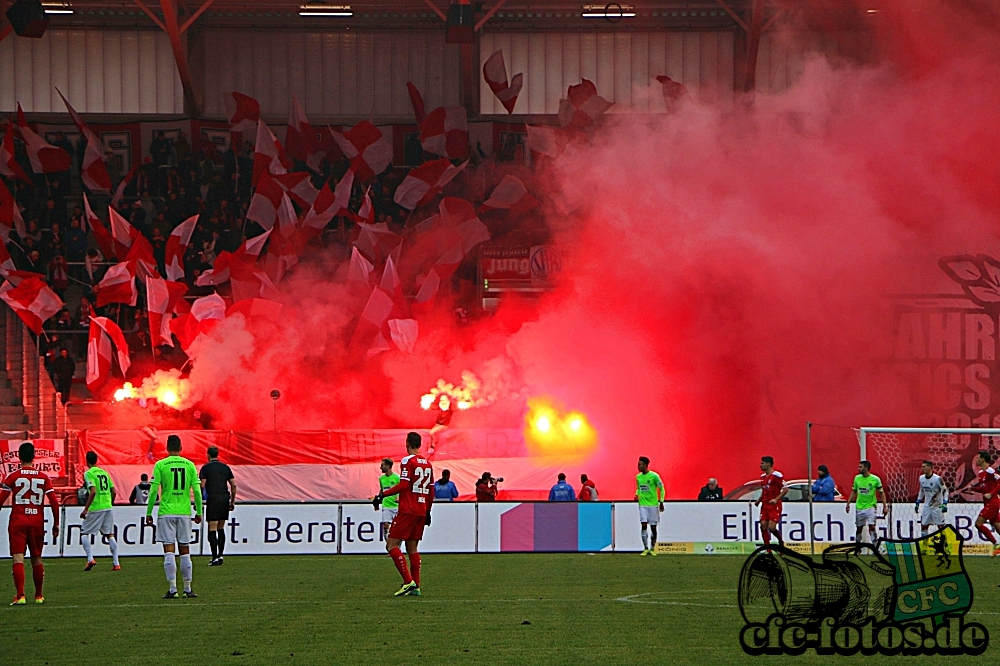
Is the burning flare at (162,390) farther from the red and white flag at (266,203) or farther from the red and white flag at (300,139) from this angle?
the red and white flag at (300,139)

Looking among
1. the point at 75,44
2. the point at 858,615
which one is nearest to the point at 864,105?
the point at 75,44

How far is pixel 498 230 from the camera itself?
36.3 metres

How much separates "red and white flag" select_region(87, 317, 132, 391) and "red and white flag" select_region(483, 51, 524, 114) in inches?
501

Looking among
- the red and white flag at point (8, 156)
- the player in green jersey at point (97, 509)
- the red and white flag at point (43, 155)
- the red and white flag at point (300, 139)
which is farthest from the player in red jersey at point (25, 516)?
the red and white flag at point (43, 155)

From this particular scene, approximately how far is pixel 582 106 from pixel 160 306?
509 inches

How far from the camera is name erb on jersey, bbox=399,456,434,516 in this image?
1378 cm

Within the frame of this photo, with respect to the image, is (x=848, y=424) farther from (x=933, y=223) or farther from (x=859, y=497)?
(x=859, y=497)

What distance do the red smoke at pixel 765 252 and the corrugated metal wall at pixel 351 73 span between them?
709 cm

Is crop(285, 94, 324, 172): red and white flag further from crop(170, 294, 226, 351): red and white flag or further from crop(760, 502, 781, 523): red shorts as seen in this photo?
crop(760, 502, 781, 523): red shorts

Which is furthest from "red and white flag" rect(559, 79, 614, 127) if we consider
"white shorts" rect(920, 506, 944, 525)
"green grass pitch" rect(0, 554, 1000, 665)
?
"green grass pitch" rect(0, 554, 1000, 665)

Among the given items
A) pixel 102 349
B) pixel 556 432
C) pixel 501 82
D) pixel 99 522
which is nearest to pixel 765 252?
pixel 556 432

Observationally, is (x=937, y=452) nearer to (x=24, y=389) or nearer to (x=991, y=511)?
(x=991, y=511)

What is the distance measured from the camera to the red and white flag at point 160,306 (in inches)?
1355

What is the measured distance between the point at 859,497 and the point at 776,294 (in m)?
11.5
